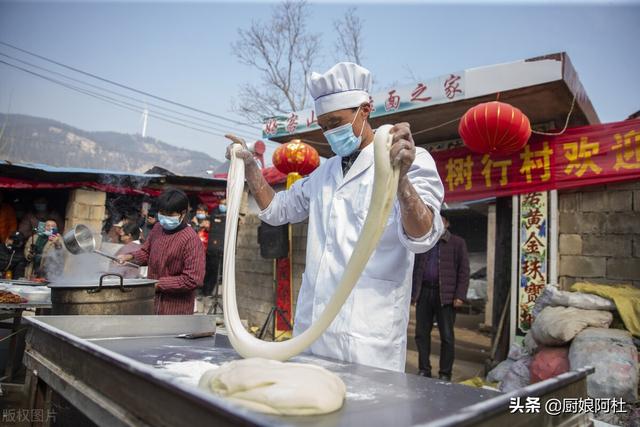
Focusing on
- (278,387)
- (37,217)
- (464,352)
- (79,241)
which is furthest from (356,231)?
(37,217)

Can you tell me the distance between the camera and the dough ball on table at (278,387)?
45.2 inches

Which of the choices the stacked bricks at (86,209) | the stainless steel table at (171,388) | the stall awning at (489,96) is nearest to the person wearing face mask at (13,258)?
the stacked bricks at (86,209)

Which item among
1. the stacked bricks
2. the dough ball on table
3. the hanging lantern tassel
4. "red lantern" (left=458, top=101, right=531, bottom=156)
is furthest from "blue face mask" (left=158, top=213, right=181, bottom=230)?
the stacked bricks

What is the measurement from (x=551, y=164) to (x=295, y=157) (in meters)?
4.04

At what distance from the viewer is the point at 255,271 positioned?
362 inches

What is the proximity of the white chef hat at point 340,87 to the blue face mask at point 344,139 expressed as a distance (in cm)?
10

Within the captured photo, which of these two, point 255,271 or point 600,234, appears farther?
point 255,271

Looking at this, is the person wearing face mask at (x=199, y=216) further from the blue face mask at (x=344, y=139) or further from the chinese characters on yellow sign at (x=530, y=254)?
the blue face mask at (x=344, y=139)

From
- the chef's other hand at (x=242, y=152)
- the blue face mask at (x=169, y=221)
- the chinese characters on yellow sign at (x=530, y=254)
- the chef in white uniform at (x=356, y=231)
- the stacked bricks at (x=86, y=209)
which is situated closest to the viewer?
the chef in white uniform at (x=356, y=231)

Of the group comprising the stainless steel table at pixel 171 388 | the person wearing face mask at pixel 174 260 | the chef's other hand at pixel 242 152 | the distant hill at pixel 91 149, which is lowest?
the stainless steel table at pixel 171 388

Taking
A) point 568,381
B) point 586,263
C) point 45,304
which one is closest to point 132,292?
point 45,304

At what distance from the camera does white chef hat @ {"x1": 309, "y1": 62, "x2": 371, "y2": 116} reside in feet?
6.80

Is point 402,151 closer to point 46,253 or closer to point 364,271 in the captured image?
point 364,271

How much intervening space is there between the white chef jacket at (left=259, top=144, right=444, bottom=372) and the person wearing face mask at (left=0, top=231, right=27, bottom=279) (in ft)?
25.9
